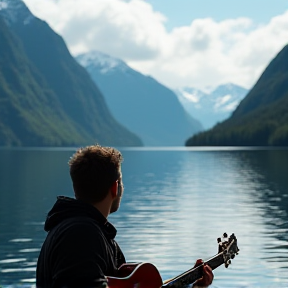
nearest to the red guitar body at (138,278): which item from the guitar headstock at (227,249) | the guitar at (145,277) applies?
the guitar at (145,277)

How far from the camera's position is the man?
5.98m

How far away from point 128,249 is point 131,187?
5032 cm

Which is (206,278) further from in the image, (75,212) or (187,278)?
(75,212)

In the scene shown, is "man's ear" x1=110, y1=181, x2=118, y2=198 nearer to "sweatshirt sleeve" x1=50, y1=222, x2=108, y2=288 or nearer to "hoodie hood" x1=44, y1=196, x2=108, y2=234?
"hoodie hood" x1=44, y1=196, x2=108, y2=234

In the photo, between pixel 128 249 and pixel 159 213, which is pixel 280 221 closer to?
pixel 159 213

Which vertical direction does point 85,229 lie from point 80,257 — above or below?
above

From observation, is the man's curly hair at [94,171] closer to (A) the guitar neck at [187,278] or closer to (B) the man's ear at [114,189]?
(B) the man's ear at [114,189]

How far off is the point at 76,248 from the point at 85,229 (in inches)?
8.7

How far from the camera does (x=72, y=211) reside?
21.2 feet

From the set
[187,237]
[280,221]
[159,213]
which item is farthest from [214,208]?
[187,237]

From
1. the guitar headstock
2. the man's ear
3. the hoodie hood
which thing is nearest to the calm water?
the guitar headstock

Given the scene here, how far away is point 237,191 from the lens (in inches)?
2906

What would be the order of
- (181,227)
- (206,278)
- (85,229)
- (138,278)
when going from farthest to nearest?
(181,227), (206,278), (138,278), (85,229)

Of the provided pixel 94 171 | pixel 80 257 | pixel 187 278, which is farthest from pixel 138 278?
pixel 94 171
